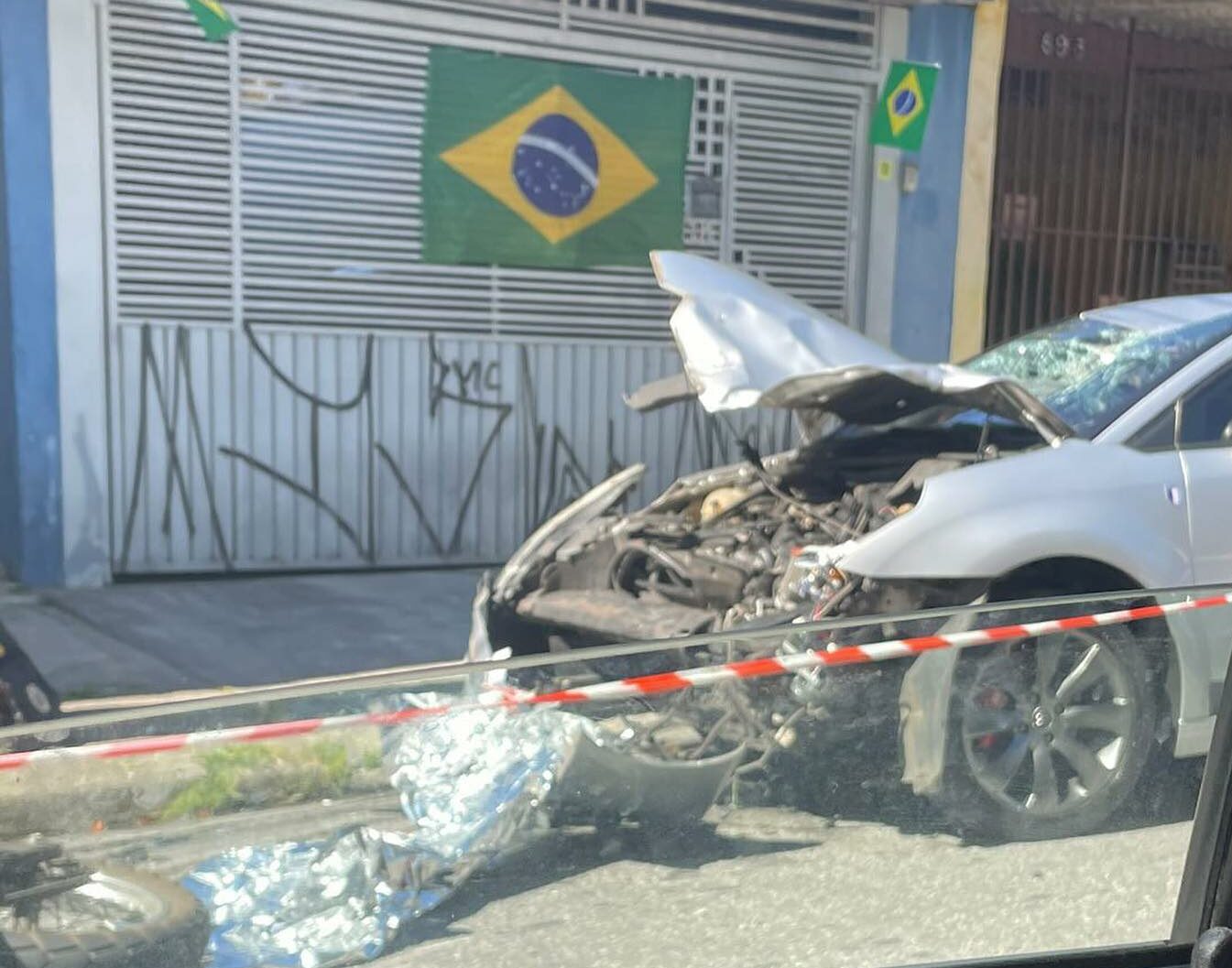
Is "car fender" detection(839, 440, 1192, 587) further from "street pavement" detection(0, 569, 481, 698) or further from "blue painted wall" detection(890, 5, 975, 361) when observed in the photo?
"blue painted wall" detection(890, 5, 975, 361)

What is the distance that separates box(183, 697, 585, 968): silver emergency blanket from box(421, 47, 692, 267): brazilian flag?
24.1ft

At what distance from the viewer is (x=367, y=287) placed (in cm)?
923

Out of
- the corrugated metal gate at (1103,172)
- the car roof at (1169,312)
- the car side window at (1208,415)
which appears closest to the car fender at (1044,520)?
the car side window at (1208,415)

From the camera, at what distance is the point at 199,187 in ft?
28.3

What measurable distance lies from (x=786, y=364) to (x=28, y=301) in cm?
532

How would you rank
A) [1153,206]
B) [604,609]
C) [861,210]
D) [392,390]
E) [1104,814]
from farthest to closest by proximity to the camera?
[1153,206]
[861,210]
[392,390]
[604,609]
[1104,814]

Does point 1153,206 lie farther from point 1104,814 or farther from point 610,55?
point 1104,814

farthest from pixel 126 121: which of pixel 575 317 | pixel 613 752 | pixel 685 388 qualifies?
pixel 613 752

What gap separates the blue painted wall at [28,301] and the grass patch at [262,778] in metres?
6.82

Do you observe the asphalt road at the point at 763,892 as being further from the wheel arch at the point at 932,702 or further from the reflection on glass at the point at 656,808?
the wheel arch at the point at 932,702

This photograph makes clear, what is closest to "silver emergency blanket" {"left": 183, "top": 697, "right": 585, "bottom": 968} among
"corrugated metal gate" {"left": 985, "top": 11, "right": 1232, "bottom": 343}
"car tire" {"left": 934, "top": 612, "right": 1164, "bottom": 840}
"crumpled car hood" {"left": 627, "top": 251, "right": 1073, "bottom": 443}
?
"car tire" {"left": 934, "top": 612, "right": 1164, "bottom": 840}

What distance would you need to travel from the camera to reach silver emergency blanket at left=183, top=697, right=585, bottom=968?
6.77 feet

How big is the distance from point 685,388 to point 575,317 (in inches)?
184

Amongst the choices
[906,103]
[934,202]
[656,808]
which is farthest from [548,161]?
[656,808]
